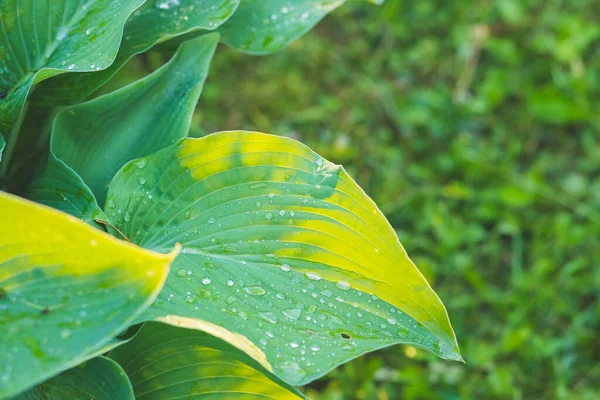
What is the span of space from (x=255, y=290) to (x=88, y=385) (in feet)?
0.86

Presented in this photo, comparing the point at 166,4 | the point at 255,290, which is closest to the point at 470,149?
the point at 166,4

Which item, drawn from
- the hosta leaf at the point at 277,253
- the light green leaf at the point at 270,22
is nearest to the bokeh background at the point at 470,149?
the light green leaf at the point at 270,22

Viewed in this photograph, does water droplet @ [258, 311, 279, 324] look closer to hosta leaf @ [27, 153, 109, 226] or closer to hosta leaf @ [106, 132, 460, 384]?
hosta leaf @ [106, 132, 460, 384]

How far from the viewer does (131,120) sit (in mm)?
1097

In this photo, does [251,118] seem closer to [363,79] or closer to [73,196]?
[363,79]

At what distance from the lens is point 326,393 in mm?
1501

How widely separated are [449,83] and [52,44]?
4.89ft

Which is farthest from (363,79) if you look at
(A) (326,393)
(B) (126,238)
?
(B) (126,238)

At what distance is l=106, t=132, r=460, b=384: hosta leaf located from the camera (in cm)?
77

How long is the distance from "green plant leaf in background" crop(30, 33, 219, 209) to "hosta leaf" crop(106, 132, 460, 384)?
0.50 ft

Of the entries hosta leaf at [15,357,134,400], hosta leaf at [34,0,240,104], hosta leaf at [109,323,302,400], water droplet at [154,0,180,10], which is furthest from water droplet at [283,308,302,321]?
water droplet at [154,0,180,10]

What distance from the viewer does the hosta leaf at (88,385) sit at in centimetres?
79

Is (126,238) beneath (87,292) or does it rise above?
beneath

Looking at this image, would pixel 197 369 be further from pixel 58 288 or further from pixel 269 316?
pixel 58 288
